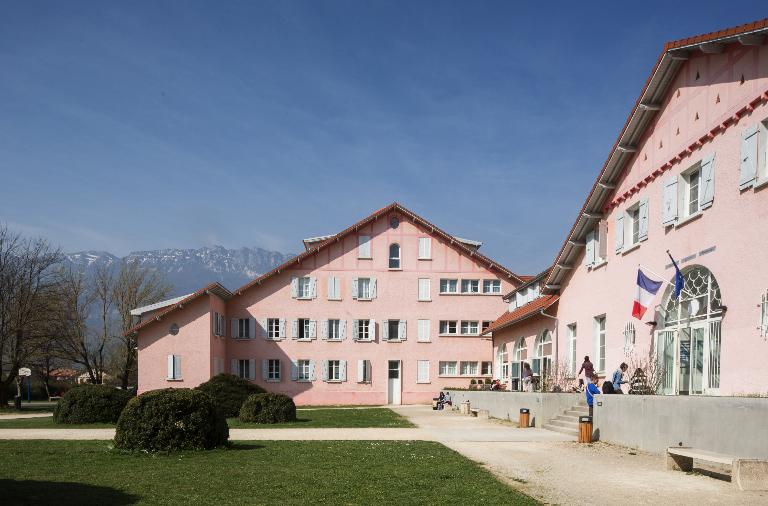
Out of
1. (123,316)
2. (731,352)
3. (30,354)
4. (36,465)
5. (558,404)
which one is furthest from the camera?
(123,316)

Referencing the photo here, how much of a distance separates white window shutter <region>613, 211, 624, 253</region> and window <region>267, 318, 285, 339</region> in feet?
89.7

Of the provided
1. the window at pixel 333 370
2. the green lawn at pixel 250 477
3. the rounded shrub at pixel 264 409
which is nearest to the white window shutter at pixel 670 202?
the green lawn at pixel 250 477

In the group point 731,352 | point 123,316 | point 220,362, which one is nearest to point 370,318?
point 220,362

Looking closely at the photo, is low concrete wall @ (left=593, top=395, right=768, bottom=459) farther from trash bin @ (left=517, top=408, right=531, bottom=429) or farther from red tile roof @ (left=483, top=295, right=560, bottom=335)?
red tile roof @ (left=483, top=295, right=560, bottom=335)

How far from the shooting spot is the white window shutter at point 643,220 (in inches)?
870

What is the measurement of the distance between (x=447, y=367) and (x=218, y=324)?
14299 mm

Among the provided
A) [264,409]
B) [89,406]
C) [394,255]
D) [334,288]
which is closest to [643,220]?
[264,409]

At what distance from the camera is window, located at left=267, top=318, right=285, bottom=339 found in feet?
157

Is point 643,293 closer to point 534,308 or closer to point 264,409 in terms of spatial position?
point 534,308

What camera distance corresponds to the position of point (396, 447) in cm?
1706

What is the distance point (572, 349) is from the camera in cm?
2838

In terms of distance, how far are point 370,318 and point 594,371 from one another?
24.4 m

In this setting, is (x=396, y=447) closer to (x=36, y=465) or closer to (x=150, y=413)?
(x=150, y=413)

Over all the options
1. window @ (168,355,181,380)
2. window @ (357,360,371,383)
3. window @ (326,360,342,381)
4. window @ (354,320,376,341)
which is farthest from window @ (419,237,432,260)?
window @ (168,355,181,380)
